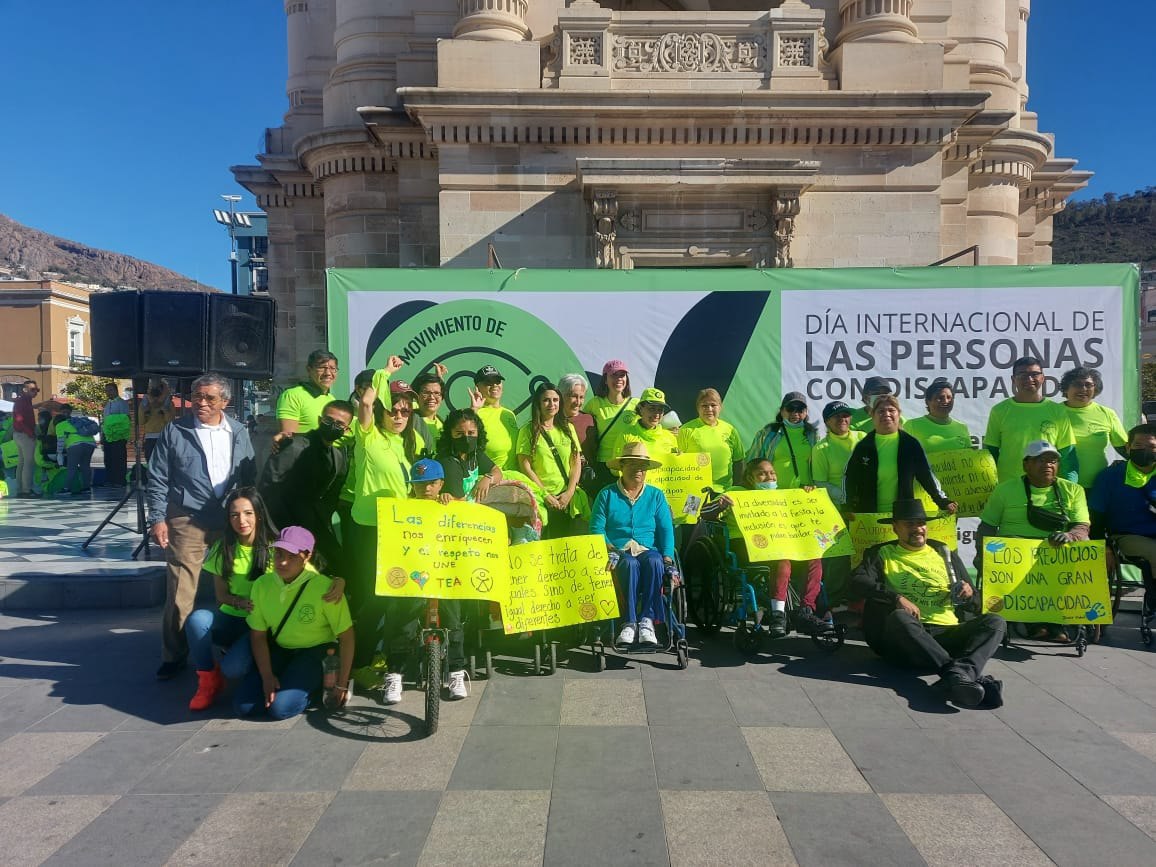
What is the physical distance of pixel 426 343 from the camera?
7.28 meters

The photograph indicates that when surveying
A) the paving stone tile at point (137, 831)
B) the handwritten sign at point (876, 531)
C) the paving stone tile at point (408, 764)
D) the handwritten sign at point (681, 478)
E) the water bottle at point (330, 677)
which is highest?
the handwritten sign at point (681, 478)

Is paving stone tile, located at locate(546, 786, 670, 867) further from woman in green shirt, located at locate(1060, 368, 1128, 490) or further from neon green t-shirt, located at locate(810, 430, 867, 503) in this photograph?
woman in green shirt, located at locate(1060, 368, 1128, 490)

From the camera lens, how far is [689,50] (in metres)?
10.9

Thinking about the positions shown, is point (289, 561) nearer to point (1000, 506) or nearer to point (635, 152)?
point (1000, 506)

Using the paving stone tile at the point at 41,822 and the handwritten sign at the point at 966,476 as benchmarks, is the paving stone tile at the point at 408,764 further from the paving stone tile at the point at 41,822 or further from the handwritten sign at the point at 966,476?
the handwritten sign at the point at 966,476

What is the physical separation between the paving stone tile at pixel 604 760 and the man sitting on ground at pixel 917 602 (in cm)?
188

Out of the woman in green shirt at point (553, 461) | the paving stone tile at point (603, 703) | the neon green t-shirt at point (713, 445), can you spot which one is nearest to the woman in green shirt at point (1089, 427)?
the neon green t-shirt at point (713, 445)

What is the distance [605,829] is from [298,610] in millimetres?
2212

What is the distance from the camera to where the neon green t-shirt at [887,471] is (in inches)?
228

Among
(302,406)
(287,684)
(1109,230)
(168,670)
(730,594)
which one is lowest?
(168,670)

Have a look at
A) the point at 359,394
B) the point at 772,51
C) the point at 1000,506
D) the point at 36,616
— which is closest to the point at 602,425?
the point at 359,394

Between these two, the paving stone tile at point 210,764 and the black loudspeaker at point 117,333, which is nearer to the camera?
the paving stone tile at point 210,764

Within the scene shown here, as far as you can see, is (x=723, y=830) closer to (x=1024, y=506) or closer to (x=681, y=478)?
(x=681, y=478)

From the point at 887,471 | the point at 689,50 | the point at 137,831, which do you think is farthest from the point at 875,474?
the point at 689,50
